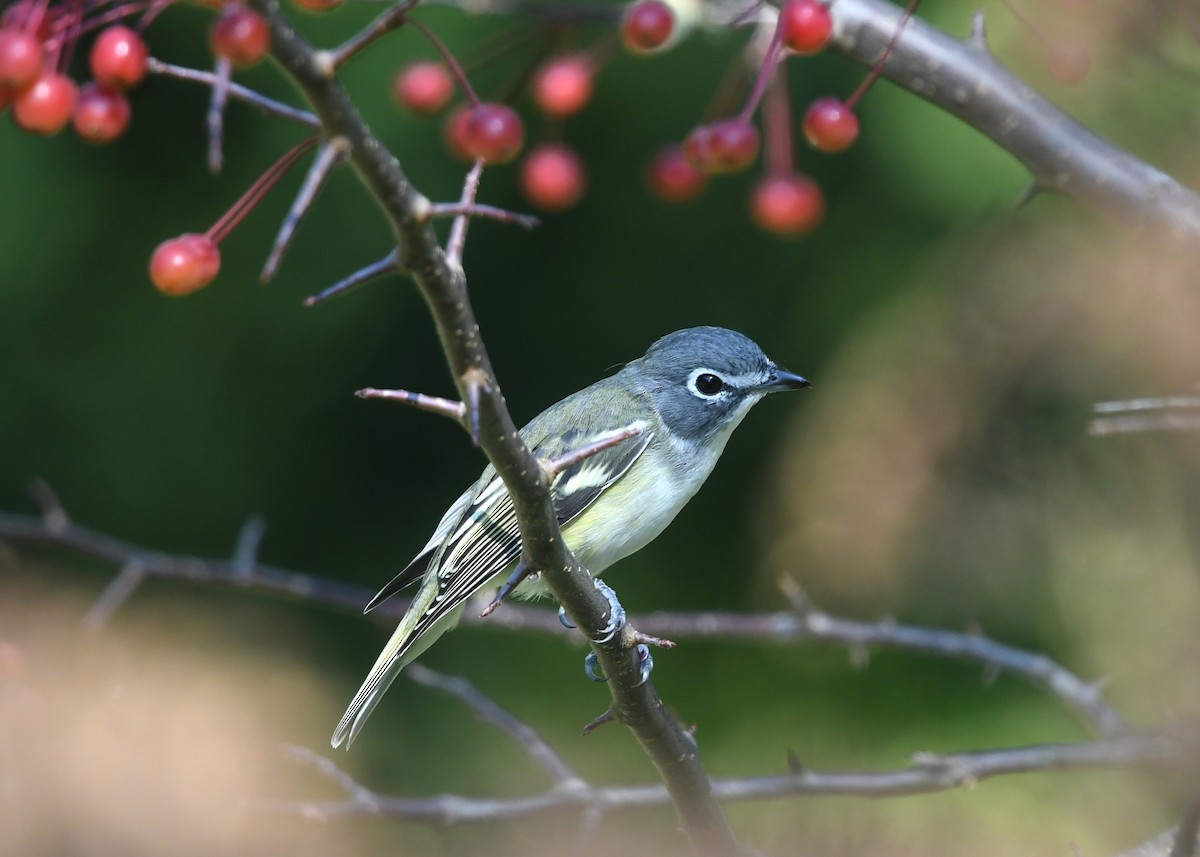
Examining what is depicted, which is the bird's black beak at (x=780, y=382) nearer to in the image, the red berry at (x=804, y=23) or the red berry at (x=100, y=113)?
the red berry at (x=804, y=23)

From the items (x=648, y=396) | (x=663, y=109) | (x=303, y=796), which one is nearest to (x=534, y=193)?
(x=648, y=396)

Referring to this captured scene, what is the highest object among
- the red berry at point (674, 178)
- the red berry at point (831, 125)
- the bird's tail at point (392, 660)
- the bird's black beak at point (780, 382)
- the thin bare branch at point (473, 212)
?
the red berry at point (831, 125)

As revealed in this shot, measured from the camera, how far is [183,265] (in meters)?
1.73

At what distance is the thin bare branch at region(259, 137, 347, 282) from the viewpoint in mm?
1020

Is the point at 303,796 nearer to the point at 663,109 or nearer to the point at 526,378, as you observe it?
the point at 526,378

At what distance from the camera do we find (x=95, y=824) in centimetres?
170

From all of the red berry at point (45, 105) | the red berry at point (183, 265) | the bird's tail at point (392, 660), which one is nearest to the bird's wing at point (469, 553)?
the bird's tail at point (392, 660)

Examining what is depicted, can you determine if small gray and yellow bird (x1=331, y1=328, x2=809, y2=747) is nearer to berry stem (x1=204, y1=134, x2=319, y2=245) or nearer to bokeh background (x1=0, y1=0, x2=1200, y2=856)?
bokeh background (x1=0, y1=0, x2=1200, y2=856)

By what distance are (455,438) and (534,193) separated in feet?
5.00

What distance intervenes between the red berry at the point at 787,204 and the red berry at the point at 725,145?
211 mm

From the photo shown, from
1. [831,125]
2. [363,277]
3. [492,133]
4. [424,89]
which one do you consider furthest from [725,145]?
[363,277]

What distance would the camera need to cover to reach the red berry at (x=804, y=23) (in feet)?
6.62

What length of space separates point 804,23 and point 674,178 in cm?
86

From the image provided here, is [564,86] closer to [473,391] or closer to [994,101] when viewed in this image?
[994,101]
